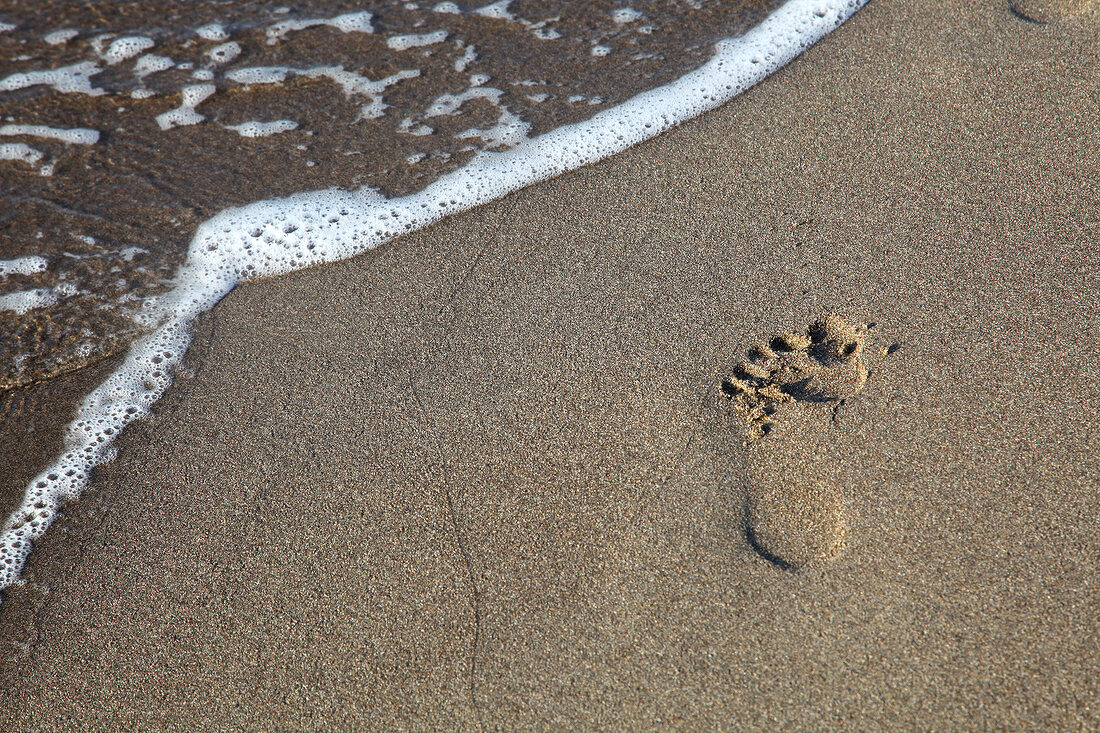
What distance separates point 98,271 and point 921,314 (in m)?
2.56

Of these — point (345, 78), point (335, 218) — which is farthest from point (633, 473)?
point (345, 78)

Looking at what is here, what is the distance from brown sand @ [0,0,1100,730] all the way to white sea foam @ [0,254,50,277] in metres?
0.72

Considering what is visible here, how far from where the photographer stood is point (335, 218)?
2.67m

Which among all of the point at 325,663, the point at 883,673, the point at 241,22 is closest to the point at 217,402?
the point at 325,663

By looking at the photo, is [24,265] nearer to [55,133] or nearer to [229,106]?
[55,133]

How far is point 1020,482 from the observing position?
1723 millimetres

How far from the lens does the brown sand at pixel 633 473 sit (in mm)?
1550

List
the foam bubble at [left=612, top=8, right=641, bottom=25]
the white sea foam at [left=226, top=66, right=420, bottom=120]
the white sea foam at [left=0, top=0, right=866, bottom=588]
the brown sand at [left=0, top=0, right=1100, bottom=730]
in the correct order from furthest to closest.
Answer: the foam bubble at [left=612, top=8, right=641, bottom=25], the white sea foam at [left=226, top=66, right=420, bottom=120], the white sea foam at [left=0, top=0, right=866, bottom=588], the brown sand at [left=0, top=0, right=1100, bottom=730]

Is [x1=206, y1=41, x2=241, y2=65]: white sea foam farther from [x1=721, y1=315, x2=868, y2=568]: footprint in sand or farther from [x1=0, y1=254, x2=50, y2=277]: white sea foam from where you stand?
[x1=721, y1=315, x2=868, y2=568]: footprint in sand

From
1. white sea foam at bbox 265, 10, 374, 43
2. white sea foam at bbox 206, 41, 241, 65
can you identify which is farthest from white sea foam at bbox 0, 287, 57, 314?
white sea foam at bbox 265, 10, 374, 43

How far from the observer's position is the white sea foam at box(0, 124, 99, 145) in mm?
3109

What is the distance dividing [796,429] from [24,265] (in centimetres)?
253

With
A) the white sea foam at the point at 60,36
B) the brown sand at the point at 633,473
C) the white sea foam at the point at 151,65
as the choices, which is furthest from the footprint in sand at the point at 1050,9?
the white sea foam at the point at 60,36

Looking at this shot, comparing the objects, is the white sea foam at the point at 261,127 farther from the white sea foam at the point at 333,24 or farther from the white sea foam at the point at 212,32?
the white sea foam at the point at 212,32
